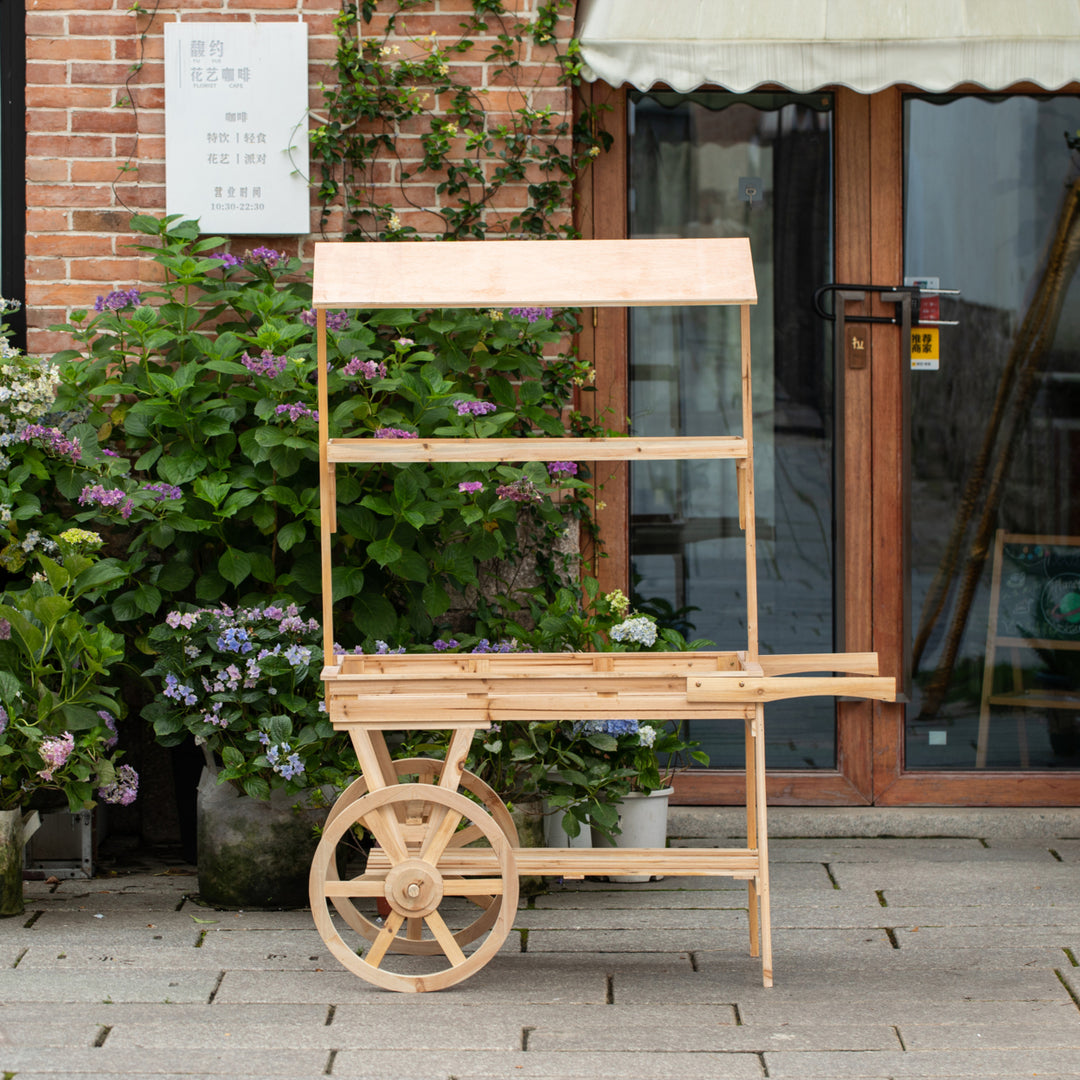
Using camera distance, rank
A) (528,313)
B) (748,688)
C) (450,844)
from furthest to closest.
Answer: (528,313) → (450,844) → (748,688)

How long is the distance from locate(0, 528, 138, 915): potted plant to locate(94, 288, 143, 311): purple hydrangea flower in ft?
2.49

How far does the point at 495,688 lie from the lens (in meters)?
3.21

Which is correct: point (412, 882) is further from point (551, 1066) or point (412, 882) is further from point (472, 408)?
point (472, 408)

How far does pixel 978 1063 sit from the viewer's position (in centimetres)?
285

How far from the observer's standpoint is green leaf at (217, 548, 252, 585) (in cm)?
400

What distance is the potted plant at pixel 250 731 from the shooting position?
379 cm

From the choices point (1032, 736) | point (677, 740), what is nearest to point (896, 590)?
point (1032, 736)

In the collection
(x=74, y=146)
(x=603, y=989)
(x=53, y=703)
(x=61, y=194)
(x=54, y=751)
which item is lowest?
(x=603, y=989)

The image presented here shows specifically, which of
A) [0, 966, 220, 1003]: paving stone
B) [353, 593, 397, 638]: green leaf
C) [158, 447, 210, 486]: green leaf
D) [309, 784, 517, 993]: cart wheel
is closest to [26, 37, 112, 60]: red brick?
[158, 447, 210, 486]: green leaf

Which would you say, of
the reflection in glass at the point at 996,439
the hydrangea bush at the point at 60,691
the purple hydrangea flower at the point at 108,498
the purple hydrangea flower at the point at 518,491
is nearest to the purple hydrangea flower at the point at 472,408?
the purple hydrangea flower at the point at 518,491

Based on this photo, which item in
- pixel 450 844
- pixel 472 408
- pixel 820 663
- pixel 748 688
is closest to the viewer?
pixel 748 688

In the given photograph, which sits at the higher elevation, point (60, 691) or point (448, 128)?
point (448, 128)

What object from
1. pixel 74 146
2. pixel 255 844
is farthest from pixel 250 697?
pixel 74 146

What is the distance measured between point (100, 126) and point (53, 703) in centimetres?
200
